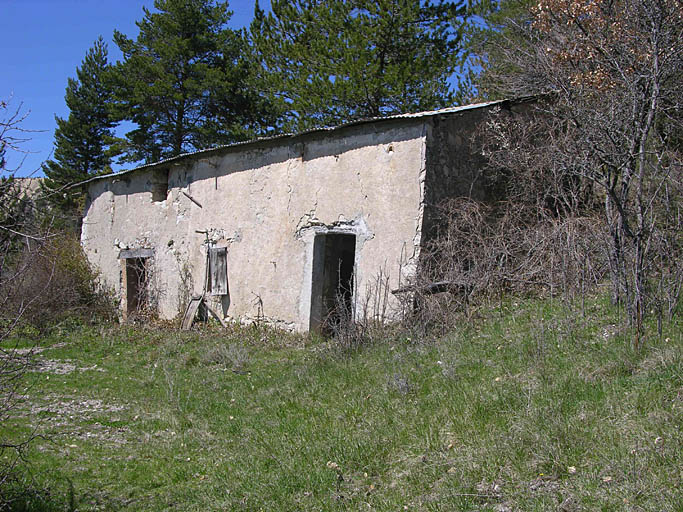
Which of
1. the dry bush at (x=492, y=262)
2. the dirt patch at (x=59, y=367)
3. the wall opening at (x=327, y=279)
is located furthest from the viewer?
the wall opening at (x=327, y=279)

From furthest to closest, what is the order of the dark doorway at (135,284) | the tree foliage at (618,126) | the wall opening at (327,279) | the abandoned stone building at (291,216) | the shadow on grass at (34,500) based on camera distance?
the dark doorway at (135,284) < the wall opening at (327,279) < the abandoned stone building at (291,216) < the tree foliage at (618,126) < the shadow on grass at (34,500)

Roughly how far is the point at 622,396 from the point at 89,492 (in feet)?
12.9

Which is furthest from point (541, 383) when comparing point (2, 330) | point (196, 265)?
point (196, 265)

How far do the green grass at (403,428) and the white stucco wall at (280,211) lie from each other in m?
2.02

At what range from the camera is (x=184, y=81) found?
1948cm

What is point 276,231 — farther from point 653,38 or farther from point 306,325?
point 653,38

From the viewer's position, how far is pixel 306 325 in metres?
9.38

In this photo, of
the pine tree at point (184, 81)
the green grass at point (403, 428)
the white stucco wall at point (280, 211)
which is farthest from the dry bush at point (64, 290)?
the pine tree at point (184, 81)

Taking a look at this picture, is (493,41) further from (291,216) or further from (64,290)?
(64,290)

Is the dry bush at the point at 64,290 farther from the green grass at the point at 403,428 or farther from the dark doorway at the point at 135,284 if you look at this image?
the green grass at the point at 403,428

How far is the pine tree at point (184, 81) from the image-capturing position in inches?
765

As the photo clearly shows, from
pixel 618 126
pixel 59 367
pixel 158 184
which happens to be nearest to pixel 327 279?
pixel 59 367

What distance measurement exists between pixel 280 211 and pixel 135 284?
5564mm

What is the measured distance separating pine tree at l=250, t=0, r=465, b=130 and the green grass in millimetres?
8805
